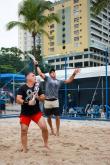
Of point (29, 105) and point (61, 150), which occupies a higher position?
point (29, 105)

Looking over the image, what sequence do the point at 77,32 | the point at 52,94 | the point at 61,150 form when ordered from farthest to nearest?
the point at 77,32
the point at 52,94
the point at 61,150

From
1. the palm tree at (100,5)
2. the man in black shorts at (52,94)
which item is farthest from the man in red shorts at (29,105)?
the palm tree at (100,5)

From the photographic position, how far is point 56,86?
32.4ft

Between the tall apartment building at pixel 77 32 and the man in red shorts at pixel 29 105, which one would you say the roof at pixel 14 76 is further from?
the tall apartment building at pixel 77 32

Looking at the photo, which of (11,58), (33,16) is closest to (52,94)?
(33,16)

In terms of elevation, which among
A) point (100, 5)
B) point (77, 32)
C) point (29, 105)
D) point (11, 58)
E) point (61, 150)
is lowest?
point (61, 150)

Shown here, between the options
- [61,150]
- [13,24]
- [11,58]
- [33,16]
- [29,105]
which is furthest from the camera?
[11,58]

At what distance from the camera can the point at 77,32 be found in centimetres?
12300

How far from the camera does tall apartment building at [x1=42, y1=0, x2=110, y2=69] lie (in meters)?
118

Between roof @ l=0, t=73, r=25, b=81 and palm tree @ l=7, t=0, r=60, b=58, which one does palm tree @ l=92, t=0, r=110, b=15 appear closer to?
palm tree @ l=7, t=0, r=60, b=58

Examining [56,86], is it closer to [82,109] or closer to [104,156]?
[104,156]

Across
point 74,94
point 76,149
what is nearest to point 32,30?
point 74,94

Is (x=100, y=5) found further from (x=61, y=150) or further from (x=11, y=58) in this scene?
(x=11, y=58)

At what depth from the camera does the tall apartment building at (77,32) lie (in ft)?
388
